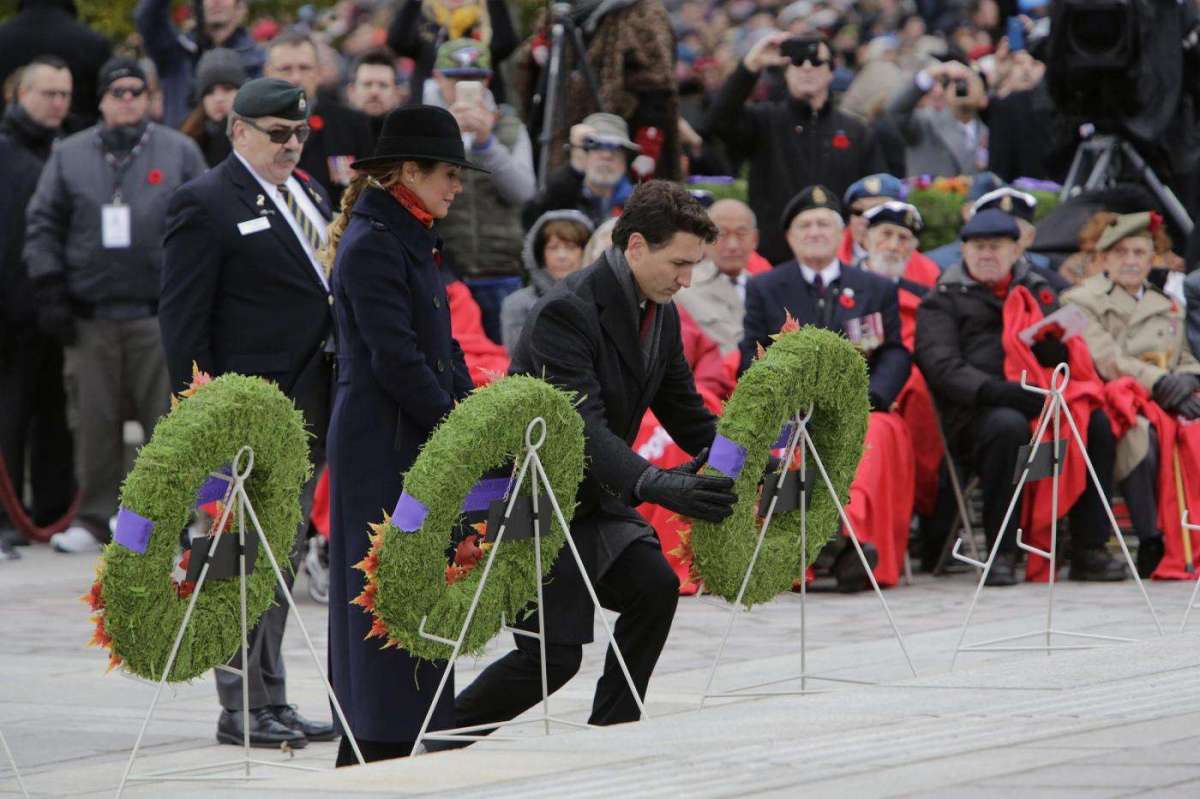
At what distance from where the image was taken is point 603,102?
14.5 m

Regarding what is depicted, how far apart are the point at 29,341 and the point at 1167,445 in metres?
6.53

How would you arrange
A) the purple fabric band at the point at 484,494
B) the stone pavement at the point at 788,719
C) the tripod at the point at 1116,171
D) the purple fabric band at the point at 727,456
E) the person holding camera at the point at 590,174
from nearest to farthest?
1. the stone pavement at the point at 788,719
2. the purple fabric band at the point at 484,494
3. the purple fabric band at the point at 727,456
4. the person holding camera at the point at 590,174
5. the tripod at the point at 1116,171

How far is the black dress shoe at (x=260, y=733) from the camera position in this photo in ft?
25.5

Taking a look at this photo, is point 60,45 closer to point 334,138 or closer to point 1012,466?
point 334,138

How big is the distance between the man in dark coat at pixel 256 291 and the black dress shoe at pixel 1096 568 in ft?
16.2

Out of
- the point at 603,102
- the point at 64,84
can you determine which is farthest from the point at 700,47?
the point at 64,84

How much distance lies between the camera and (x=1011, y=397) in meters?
11.6

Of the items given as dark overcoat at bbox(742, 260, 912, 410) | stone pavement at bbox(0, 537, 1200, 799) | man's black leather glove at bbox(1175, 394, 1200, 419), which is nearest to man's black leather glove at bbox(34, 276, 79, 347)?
stone pavement at bbox(0, 537, 1200, 799)

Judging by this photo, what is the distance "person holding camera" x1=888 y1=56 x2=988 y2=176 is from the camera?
57.1 ft

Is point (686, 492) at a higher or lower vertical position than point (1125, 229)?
lower

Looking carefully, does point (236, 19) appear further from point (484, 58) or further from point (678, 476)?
point (678, 476)

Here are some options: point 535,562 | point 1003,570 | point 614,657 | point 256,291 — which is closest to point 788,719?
point 614,657

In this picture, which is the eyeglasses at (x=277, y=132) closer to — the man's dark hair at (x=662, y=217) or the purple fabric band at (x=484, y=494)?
the man's dark hair at (x=662, y=217)

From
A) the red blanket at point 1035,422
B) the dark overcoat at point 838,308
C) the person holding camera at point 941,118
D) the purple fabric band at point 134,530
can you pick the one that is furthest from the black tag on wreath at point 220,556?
the person holding camera at point 941,118
